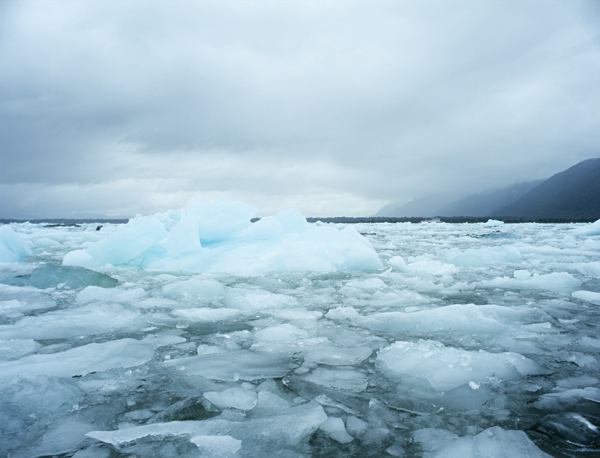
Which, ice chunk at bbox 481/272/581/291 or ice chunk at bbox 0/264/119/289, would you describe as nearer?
ice chunk at bbox 481/272/581/291

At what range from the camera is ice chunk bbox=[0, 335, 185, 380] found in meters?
1.65

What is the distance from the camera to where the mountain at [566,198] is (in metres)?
98.0

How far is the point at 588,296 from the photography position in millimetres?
3209

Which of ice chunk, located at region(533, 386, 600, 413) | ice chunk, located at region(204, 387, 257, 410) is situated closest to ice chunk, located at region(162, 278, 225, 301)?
ice chunk, located at region(204, 387, 257, 410)

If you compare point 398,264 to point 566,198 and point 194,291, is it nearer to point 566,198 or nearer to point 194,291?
point 194,291

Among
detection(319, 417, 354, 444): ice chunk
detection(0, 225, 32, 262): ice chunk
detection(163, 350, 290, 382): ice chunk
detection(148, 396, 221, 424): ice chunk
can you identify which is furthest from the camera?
detection(0, 225, 32, 262): ice chunk

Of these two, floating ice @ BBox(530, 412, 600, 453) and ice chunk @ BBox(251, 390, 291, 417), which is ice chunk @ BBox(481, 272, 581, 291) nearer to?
floating ice @ BBox(530, 412, 600, 453)

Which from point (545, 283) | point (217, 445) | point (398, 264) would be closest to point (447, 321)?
point (217, 445)

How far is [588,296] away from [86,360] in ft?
14.3

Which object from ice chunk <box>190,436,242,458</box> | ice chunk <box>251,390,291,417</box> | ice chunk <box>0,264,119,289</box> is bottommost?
ice chunk <box>251,390,291,417</box>

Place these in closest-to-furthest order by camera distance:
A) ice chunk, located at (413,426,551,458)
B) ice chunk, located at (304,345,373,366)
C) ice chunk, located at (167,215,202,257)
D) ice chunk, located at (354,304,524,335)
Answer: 1. ice chunk, located at (413,426,551,458)
2. ice chunk, located at (304,345,373,366)
3. ice chunk, located at (354,304,524,335)
4. ice chunk, located at (167,215,202,257)

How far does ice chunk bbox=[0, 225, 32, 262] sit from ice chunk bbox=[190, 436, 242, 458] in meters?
7.12

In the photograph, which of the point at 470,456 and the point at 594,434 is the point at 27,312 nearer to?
the point at 470,456

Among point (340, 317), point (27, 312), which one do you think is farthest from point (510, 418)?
point (27, 312)
